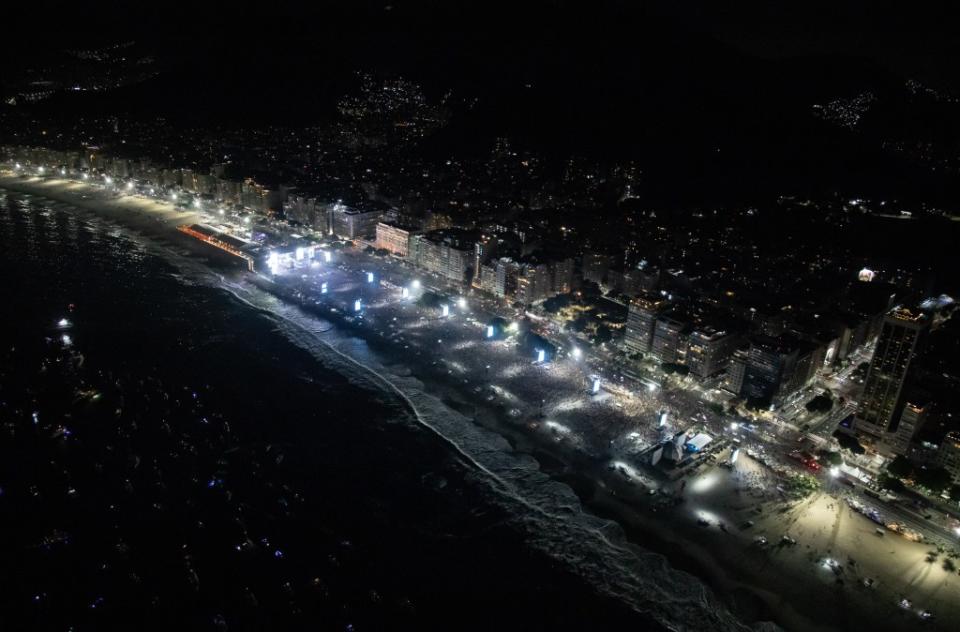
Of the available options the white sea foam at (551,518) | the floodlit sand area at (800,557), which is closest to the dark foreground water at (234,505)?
the white sea foam at (551,518)

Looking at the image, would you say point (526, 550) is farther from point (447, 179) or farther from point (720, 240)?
point (447, 179)

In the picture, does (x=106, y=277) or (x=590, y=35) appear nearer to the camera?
(x=106, y=277)

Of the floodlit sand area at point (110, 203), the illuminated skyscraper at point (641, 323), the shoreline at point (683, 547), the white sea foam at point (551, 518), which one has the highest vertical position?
the illuminated skyscraper at point (641, 323)

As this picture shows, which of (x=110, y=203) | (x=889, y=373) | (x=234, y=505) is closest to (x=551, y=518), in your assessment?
(x=234, y=505)

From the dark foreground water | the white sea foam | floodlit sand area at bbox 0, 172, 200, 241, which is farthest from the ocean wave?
floodlit sand area at bbox 0, 172, 200, 241

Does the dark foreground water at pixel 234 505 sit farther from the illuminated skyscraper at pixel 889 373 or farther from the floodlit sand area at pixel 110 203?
the floodlit sand area at pixel 110 203

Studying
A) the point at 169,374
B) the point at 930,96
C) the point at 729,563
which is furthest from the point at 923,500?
the point at 930,96
